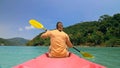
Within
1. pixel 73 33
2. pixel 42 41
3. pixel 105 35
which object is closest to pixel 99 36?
pixel 105 35

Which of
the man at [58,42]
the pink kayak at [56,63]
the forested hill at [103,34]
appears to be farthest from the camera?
the forested hill at [103,34]

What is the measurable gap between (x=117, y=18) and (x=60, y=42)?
8324 cm

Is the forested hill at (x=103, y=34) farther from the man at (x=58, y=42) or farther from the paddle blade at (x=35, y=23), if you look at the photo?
the man at (x=58, y=42)

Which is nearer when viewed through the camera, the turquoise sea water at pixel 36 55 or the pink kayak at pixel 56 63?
the pink kayak at pixel 56 63

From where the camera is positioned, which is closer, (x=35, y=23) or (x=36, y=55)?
(x=35, y=23)

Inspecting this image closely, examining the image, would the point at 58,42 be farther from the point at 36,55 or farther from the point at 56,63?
the point at 36,55

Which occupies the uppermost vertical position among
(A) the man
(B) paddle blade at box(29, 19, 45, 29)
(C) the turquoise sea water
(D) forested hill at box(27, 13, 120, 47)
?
(D) forested hill at box(27, 13, 120, 47)

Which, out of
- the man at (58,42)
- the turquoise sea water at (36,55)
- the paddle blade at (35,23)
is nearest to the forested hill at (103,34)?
the turquoise sea water at (36,55)

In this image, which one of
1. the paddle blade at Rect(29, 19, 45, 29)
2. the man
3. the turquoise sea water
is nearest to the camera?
the man

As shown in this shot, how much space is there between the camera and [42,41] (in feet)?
370

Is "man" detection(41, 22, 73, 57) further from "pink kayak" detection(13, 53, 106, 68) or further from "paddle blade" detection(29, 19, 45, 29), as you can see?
"paddle blade" detection(29, 19, 45, 29)

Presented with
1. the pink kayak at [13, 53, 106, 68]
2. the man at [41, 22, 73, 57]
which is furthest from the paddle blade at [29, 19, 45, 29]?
the pink kayak at [13, 53, 106, 68]

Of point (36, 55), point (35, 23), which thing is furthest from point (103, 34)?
point (35, 23)

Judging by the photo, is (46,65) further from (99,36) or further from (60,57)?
(99,36)
